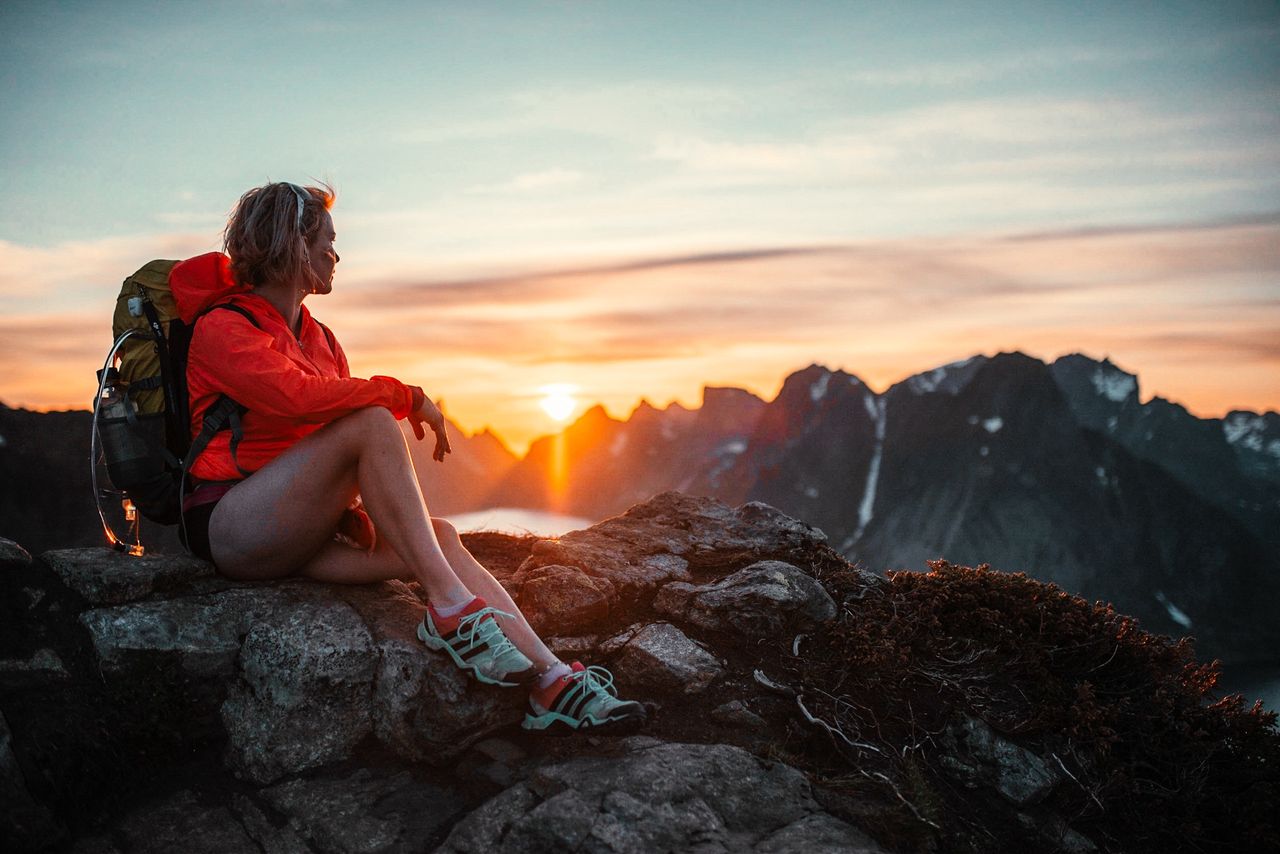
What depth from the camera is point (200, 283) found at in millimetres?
5387

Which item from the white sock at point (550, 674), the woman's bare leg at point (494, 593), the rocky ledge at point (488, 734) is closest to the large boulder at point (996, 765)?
the rocky ledge at point (488, 734)

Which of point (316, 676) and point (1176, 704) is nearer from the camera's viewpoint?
point (316, 676)

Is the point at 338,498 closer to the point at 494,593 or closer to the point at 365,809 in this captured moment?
the point at 494,593

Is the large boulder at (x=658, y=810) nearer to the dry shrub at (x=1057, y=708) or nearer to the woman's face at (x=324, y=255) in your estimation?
the dry shrub at (x=1057, y=708)

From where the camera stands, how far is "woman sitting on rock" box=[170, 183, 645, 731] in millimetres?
5102

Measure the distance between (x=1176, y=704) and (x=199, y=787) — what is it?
22.2 ft

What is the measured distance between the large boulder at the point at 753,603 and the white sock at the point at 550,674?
1.55 meters

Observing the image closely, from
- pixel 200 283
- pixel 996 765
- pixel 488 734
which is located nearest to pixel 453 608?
pixel 488 734

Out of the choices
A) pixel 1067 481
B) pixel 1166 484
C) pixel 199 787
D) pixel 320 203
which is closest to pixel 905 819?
pixel 199 787

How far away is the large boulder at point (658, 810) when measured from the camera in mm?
4309

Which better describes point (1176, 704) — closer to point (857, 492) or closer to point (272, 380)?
point (272, 380)

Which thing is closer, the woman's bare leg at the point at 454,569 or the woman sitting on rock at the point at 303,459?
the woman sitting on rock at the point at 303,459

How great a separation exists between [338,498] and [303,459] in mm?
368

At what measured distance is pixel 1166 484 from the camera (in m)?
174
